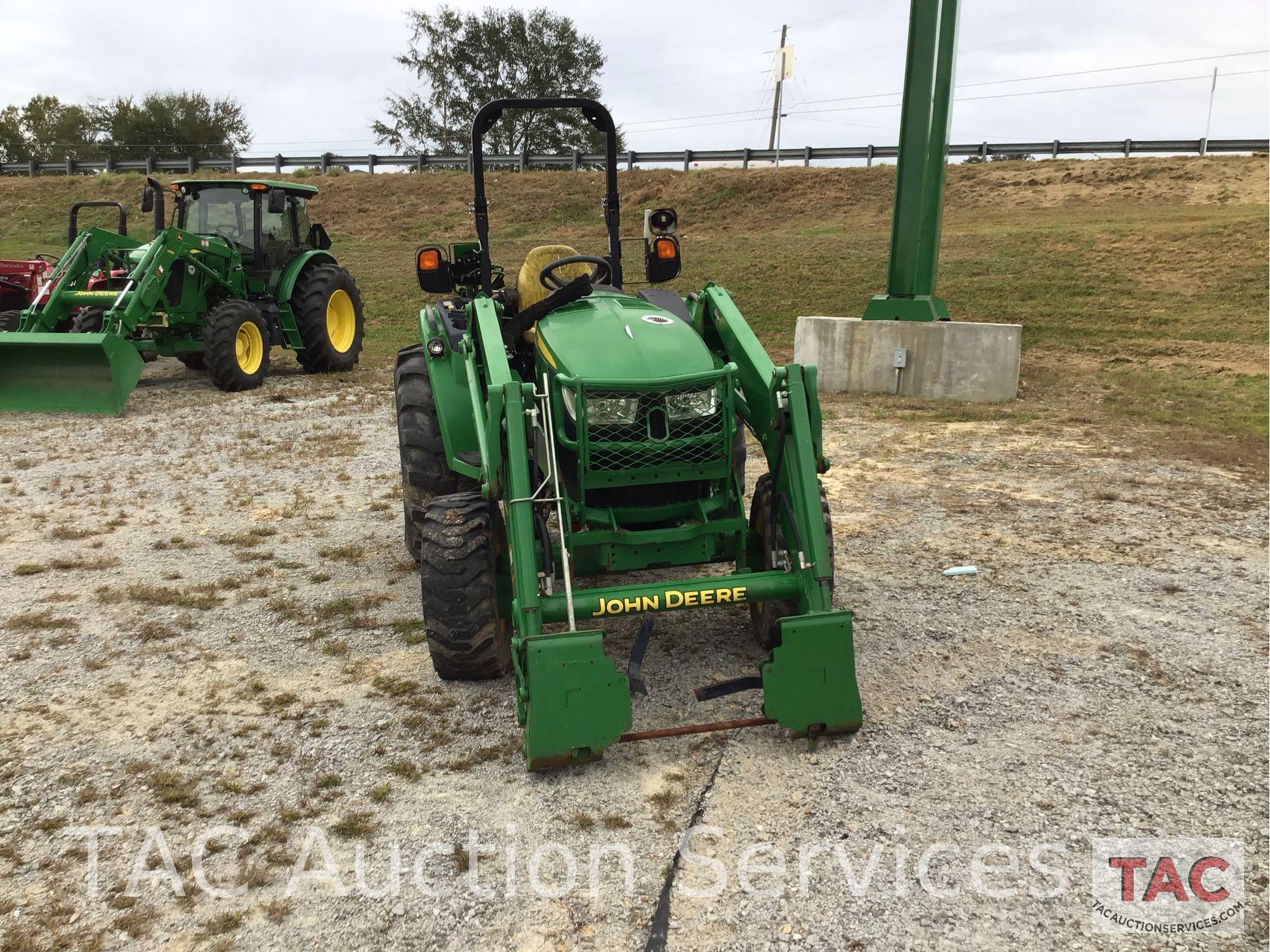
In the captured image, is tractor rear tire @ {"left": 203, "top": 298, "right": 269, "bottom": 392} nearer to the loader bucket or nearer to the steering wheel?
the loader bucket

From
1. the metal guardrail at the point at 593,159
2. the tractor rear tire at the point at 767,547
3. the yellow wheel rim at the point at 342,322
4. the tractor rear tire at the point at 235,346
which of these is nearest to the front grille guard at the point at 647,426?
the tractor rear tire at the point at 767,547

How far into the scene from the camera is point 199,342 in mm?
11547

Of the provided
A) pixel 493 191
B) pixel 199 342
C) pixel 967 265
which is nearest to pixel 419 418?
pixel 199 342

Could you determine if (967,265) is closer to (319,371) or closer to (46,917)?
(319,371)

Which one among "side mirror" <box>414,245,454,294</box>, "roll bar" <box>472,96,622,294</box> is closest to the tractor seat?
"roll bar" <box>472,96,622,294</box>

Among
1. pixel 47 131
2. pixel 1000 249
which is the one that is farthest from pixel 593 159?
pixel 47 131

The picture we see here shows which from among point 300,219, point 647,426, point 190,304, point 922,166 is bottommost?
point 190,304

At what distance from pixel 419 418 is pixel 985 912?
133 inches

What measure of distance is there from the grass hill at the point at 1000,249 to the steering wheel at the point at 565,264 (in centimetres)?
526

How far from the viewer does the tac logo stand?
272cm

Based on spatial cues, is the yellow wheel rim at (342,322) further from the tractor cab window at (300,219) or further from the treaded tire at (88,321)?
the treaded tire at (88,321)

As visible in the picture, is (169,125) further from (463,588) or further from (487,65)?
(463,588)

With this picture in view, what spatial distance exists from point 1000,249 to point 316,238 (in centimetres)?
1168

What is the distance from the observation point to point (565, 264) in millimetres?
4875
